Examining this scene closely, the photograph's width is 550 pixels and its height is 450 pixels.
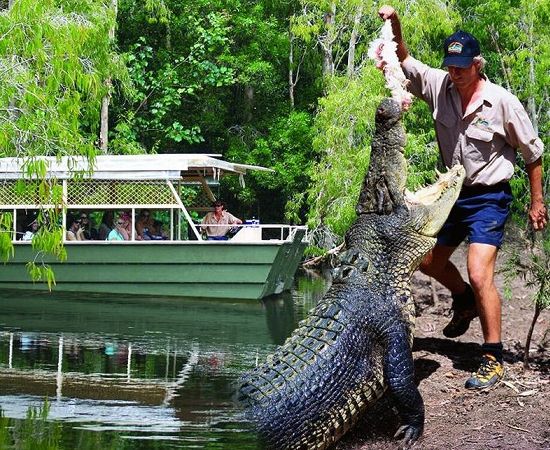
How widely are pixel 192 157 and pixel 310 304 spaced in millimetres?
3962

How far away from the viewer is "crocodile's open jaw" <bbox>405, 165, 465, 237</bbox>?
5.78 m

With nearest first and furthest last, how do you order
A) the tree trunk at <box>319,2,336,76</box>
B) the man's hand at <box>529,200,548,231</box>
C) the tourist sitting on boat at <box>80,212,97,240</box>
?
the man's hand at <box>529,200,548,231</box>, the tourist sitting on boat at <box>80,212,97,240</box>, the tree trunk at <box>319,2,336,76</box>

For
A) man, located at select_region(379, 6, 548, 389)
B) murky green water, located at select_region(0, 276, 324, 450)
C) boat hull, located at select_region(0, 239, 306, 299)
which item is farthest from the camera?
boat hull, located at select_region(0, 239, 306, 299)

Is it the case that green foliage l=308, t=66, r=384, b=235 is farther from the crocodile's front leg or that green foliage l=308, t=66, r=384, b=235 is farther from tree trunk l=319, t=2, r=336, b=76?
the crocodile's front leg

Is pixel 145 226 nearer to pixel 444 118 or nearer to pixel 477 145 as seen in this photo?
pixel 444 118

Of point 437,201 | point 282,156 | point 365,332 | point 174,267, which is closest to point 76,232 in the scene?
point 174,267

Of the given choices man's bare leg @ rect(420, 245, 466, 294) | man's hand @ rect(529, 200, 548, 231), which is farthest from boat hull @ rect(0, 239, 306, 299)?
man's hand @ rect(529, 200, 548, 231)

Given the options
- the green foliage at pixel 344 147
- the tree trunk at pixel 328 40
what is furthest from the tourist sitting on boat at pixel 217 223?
the tree trunk at pixel 328 40

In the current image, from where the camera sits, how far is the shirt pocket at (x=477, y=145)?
584 centimetres

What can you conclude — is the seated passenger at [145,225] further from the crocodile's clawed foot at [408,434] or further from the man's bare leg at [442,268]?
the crocodile's clawed foot at [408,434]

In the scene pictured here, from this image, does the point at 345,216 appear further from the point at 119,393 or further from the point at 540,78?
the point at 119,393

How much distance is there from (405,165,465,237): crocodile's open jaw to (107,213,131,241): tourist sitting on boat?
44.4 ft

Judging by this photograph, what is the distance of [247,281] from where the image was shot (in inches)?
704

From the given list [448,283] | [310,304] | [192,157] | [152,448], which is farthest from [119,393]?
[192,157]
